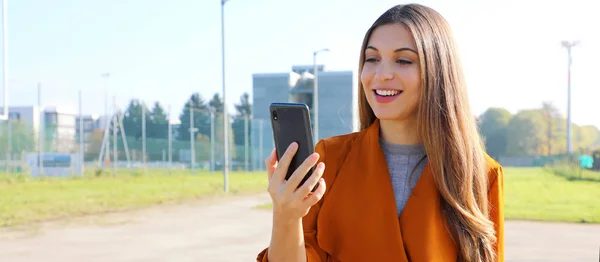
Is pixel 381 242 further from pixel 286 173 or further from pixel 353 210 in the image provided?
pixel 286 173

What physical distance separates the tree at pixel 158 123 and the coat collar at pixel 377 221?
24.3 metres

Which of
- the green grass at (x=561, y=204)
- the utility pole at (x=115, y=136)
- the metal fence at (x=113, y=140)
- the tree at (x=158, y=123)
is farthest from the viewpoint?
the tree at (x=158, y=123)

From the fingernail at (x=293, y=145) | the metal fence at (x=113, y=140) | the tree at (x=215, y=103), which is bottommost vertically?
the metal fence at (x=113, y=140)

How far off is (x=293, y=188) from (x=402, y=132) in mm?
612

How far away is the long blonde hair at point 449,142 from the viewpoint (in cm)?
191

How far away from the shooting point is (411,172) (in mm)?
2014

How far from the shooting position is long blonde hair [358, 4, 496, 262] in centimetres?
191

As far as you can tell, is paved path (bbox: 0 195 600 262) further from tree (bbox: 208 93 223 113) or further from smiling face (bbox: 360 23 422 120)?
tree (bbox: 208 93 223 113)

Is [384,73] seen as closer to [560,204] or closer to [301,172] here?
[301,172]

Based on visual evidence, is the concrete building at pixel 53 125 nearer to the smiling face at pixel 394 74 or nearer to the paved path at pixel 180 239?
the paved path at pixel 180 239

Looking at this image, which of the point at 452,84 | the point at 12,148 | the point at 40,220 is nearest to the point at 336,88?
the point at 12,148

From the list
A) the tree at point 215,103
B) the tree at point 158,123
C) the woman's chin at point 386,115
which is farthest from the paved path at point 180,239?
the tree at point 215,103

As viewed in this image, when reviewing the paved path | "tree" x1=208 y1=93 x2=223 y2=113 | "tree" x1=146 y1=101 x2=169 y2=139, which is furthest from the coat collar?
"tree" x1=208 y1=93 x2=223 y2=113

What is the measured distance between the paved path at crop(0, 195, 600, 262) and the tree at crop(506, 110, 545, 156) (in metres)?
37.1
